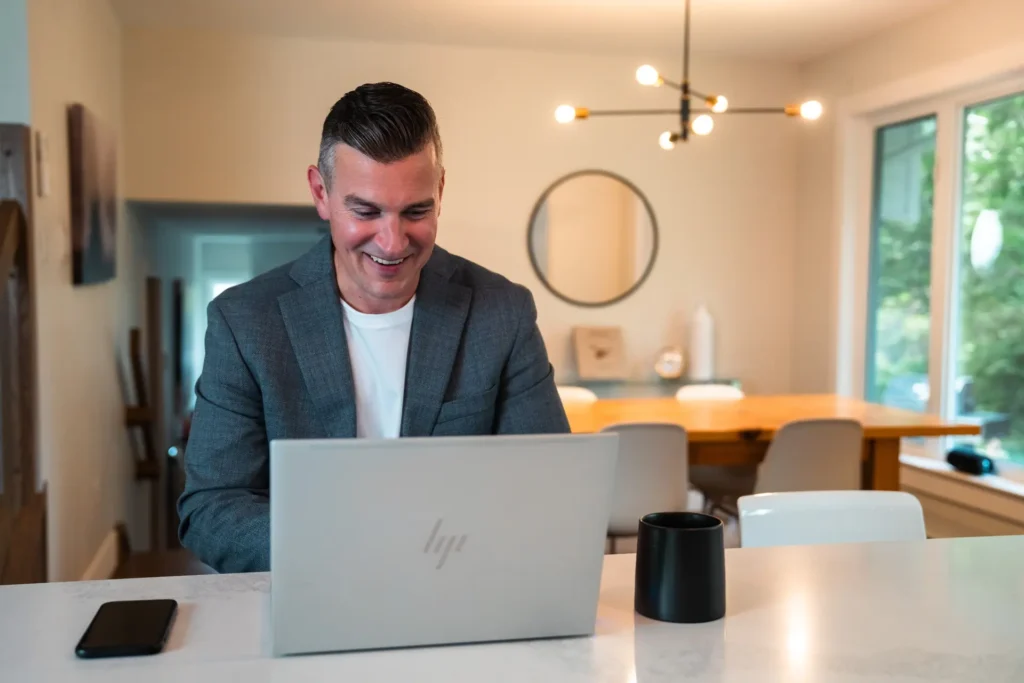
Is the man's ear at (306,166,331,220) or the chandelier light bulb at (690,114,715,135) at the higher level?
the chandelier light bulb at (690,114,715,135)

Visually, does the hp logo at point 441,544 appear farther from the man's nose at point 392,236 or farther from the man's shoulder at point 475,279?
the man's shoulder at point 475,279

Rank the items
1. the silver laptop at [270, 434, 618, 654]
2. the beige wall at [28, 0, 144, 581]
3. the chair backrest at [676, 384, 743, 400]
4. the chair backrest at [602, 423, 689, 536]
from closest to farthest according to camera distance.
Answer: the silver laptop at [270, 434, 618, 654] → the beige wall at [28, 0, 144, 581] → the chair backrest at [602, 423, 689, 536] → the chair backrest at [676, 384, 743, 400]

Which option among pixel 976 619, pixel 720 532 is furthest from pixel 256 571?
pixel 976 619

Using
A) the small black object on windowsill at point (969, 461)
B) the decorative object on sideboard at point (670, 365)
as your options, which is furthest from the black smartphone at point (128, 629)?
the decorative object on sideboard at point (670, 365)

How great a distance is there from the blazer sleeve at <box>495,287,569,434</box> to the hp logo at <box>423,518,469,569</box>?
21.6 inches

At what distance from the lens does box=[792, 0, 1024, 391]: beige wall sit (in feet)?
12.0

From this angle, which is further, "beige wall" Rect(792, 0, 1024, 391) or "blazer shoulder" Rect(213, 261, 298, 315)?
"beige wall" Rect(792, 0, 1024, 391)

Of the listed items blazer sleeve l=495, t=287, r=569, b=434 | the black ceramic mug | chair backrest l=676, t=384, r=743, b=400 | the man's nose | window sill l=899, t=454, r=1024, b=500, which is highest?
the man's nose

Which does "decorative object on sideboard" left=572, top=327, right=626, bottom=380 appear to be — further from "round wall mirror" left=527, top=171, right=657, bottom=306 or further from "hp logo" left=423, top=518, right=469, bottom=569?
"hp logo" left=423, top=518, right=469, bottom=569

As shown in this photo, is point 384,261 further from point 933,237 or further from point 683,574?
point 933,237

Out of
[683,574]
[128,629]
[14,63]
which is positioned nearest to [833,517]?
[683,574]

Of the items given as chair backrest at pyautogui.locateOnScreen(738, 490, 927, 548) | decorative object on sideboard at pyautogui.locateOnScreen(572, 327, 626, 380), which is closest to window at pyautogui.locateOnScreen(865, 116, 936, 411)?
decorative object on sideboard at pyautogui.locateOnScreen(572, 327, 626, 380)

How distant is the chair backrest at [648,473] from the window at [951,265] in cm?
144

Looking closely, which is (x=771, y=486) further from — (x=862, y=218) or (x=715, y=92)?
(x=715, y=92)
